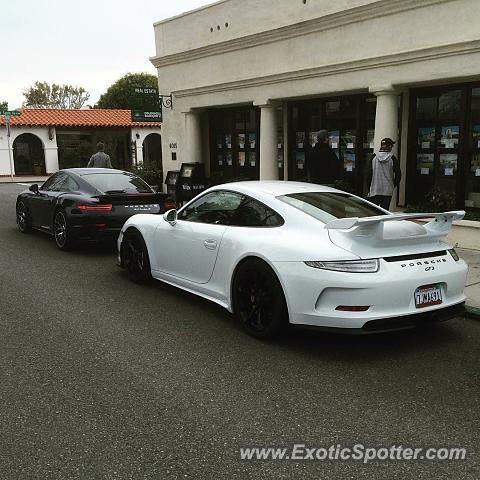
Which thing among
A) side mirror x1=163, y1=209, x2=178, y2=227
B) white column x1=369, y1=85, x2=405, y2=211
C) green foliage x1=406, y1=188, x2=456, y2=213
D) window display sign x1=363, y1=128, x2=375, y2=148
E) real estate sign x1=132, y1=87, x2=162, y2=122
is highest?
real estate sign x1=132, y1=87, x2=162, y2=122

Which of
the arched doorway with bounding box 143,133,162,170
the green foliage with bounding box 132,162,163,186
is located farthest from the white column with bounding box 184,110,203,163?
the arched doorway with bounding box 143,133,162,170

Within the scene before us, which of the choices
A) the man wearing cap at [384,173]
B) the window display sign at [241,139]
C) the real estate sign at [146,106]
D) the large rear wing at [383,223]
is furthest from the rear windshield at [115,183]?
the real estate sign at [146,106]

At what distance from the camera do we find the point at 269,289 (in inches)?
179

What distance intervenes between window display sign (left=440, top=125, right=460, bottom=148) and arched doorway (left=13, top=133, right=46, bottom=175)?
96.9 ft

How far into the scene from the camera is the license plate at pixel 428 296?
4.23m

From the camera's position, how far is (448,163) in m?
10.1

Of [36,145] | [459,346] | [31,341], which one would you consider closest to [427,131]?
[459,346]

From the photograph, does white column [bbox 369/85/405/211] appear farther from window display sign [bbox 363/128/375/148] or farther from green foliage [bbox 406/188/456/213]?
green foliage [bbox 406/188/456/213]

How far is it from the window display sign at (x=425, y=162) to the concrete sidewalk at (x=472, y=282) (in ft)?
7.95

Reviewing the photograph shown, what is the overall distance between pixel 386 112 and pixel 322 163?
1.53 m

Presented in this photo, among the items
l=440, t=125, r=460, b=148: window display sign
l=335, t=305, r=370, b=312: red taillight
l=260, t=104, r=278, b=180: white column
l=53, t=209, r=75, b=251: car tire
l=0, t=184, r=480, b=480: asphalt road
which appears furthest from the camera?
l=260, t=104, r=278, b=180: white column

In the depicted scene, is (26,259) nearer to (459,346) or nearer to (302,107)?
(459,346)

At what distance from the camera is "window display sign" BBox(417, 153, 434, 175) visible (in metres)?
10.5

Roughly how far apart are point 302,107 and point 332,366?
31.6 feet
